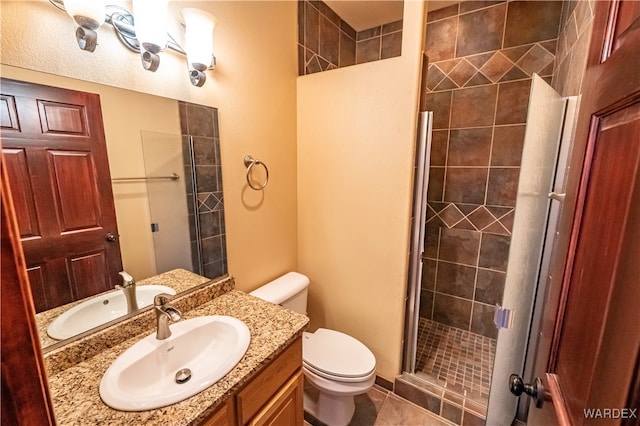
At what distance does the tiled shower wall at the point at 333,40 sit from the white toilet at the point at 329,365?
143 cm

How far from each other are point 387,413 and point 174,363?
131 centimetres

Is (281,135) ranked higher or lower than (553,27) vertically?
lower

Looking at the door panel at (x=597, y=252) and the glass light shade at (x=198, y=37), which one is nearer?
the door panel at (x=597, y=252)

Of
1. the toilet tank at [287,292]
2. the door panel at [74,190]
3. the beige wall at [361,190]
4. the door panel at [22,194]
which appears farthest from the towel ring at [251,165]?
the door panel at [22,194]

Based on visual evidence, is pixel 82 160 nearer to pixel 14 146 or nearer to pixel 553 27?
pixel 14 146

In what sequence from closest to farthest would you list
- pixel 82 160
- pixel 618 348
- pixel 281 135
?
pixel 618 348
pixel 82 160
pixel 281 135

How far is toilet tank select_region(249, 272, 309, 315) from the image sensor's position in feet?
5.17

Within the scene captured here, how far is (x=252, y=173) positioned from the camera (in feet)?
5.16

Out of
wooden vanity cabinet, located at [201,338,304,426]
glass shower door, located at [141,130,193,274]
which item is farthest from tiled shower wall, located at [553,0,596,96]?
glass shower door, located at [141,130,193,274]

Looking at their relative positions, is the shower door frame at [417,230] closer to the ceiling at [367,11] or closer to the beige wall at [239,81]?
the beige wall at [239,81]

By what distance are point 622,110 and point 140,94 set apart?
1.36m

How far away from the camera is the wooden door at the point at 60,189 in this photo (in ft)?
2.54

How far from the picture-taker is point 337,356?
1.53 metres

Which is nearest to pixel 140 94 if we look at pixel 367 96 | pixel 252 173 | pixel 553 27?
pixel 252 173
